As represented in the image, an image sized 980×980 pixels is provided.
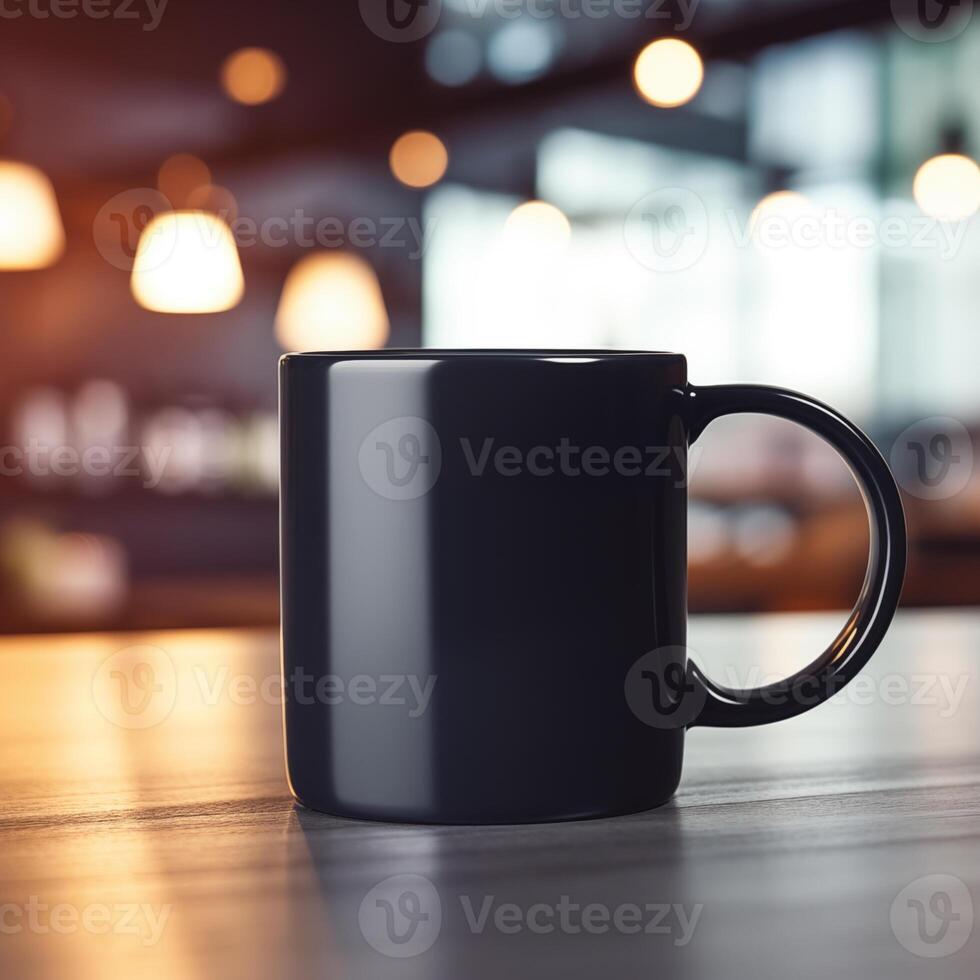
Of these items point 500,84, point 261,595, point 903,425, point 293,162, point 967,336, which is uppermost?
point 500,84

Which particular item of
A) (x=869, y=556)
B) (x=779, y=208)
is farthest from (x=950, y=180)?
(x=869, y=556)

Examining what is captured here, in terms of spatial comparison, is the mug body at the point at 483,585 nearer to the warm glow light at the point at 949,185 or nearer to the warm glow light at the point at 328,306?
the warm glow light at the point at 328,306

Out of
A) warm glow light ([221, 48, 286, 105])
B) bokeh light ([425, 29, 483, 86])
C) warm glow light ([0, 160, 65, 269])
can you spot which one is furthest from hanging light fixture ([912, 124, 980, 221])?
warm glow light ([0, 160, 65, 269])

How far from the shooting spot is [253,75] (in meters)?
3.94

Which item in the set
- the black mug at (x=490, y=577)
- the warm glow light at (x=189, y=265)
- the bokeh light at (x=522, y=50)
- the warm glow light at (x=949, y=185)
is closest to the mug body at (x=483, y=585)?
the black mug at (x=490, y=577)

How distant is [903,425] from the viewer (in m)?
4.82

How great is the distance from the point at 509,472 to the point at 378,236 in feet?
12.4

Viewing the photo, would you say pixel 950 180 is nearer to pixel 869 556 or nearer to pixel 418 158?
pixel 418 158

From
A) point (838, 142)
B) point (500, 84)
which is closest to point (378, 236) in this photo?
point (500, 84)

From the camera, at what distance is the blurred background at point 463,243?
3771mm

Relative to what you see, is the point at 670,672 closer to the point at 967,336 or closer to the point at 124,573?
the point at 124,573

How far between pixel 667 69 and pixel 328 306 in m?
1.34

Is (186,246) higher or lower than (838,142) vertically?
lower

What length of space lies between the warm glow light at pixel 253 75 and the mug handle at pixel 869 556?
3.75 meters
